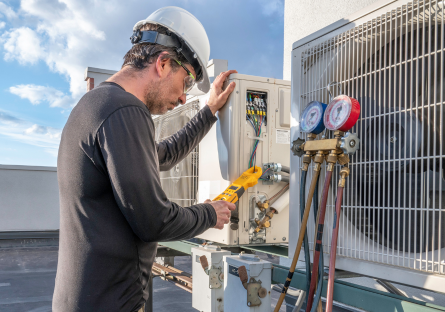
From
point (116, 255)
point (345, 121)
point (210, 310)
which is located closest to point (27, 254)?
point (210, 310)

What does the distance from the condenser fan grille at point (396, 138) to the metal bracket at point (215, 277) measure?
0.57 meters

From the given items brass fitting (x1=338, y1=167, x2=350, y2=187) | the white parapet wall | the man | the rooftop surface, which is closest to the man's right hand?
the man

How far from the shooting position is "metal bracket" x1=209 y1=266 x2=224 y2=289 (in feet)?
4.96

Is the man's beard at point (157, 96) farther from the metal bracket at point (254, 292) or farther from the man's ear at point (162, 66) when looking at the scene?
the metal bracket at point (254, 292)

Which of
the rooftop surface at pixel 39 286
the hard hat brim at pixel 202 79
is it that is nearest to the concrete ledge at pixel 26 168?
the rooftop surface at pixel 39 286

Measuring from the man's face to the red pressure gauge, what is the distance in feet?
1.76

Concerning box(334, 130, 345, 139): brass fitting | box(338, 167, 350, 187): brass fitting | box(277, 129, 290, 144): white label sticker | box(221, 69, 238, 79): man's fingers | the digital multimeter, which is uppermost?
box(221, 69, 238, 79): man's fingers

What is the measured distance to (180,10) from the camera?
1.35 m

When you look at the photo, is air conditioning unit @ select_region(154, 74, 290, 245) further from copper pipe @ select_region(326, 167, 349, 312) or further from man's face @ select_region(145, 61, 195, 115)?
copper pipe @ select_region(326, 167, 349, 312)

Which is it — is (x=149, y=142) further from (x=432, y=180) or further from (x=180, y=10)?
(x=432, y=180)

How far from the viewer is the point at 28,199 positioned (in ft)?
25.9

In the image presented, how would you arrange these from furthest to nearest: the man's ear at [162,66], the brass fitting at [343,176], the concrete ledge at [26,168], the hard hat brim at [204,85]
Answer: the concrete ledge at [26,168], the hard hat brim at [204,85], the man's ear at [162,66], the brass fitting at [343,176]

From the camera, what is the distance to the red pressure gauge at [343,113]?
0.93 meters

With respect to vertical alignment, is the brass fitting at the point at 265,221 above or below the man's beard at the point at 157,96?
below
